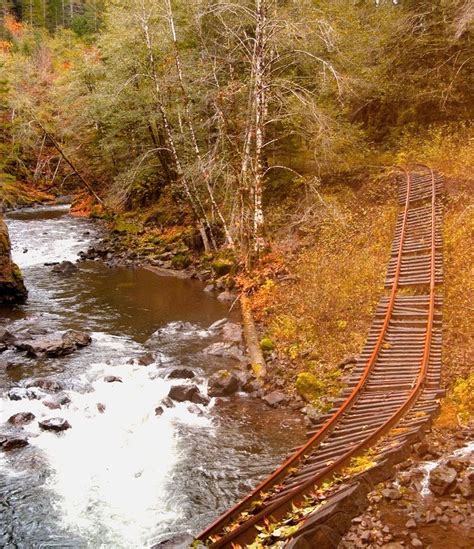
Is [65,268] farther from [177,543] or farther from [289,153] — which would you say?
[177,543]

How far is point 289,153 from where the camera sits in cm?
2333

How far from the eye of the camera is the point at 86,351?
14.2m

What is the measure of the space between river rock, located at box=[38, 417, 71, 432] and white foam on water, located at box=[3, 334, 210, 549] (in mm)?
116

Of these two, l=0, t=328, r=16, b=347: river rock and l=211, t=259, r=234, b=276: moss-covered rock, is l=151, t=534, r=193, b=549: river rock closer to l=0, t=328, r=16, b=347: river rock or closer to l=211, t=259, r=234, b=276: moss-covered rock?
l=0, t=328, r=16, b=347: river rock

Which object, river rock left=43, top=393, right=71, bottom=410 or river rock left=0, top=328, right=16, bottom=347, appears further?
river rock left=0, top=328, right=16, bottom=347

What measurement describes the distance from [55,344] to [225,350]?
486 cm

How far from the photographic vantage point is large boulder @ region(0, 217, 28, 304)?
60.6 ft

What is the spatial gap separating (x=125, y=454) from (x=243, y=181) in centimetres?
1098

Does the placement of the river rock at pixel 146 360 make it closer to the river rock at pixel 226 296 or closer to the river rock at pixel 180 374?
the river rock at pixel 180 374

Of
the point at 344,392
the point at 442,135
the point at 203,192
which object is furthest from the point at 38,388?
the point at 442,135

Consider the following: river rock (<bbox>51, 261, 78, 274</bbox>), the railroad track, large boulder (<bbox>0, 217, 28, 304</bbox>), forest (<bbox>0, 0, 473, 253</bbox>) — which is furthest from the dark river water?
forest (<bbox>0, 0, 473, 253</bbox>)

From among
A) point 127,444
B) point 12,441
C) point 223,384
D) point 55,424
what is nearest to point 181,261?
point 223,384

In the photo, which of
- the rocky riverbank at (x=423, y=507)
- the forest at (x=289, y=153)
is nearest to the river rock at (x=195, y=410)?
the forest at (x=289, y=153)

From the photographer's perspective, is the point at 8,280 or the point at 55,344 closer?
the point at 55,344
